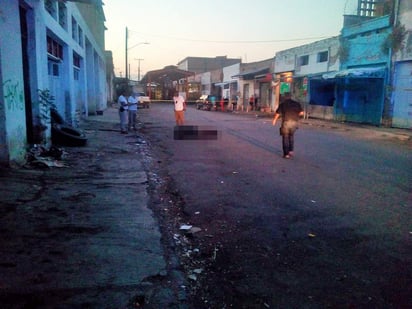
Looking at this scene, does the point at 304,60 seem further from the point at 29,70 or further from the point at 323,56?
the point at 29,70

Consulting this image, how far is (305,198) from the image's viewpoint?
6316 mm

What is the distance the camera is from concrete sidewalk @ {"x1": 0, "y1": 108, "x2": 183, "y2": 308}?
310cm

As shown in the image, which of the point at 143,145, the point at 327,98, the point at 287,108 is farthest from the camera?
the point at 327,98

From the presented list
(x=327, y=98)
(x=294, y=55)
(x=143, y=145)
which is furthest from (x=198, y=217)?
(x=294, y=55)

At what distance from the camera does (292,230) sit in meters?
4.84

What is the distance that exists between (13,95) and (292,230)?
18.8ft

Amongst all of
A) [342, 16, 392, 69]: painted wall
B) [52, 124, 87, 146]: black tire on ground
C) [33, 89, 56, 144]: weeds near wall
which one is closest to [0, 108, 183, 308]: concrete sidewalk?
[33, 89, 56, 144]: weeds near wall

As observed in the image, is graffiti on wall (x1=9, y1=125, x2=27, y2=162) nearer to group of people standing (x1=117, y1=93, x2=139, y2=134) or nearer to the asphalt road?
the asphalt road

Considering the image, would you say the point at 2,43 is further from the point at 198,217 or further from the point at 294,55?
the point at 294,55

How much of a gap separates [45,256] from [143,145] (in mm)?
8871

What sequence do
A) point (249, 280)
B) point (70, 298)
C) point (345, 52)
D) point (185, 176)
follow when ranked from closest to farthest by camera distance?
point (70, 298) < point (249, 280) < point (185, 176) < point (345, 52)

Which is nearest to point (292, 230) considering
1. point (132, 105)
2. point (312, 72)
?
point (132, 105)

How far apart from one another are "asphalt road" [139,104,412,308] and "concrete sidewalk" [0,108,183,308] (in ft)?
1.38

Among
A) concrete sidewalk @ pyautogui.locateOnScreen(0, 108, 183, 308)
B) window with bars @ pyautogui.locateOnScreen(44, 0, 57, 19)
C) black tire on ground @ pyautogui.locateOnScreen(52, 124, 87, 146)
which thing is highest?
Answer: window with bars @ pyautogui.locateOnScreen(44, 0, 57, 19)
